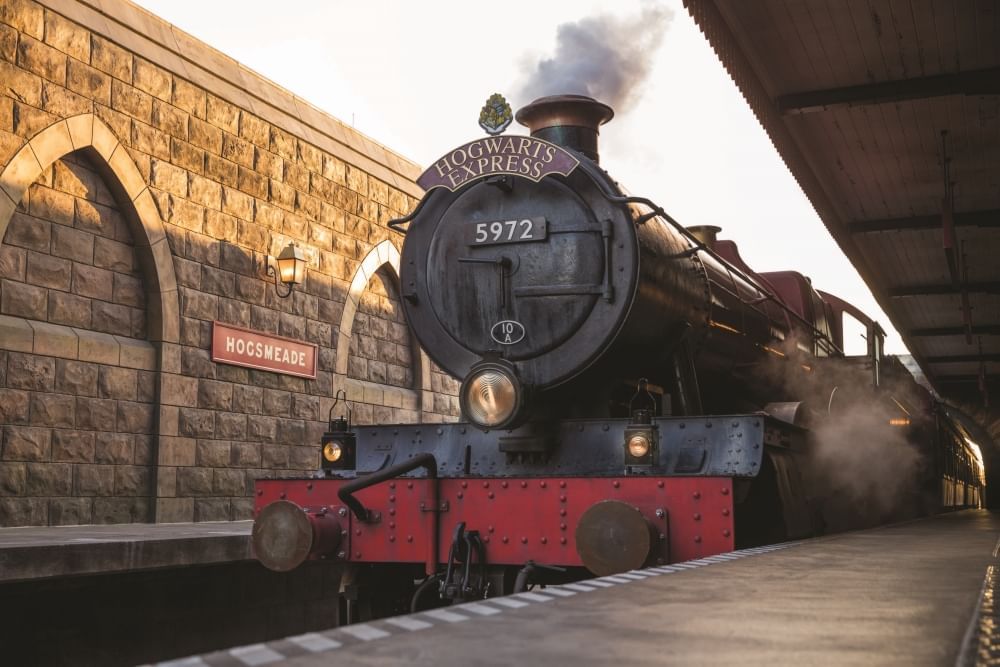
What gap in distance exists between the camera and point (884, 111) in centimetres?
884

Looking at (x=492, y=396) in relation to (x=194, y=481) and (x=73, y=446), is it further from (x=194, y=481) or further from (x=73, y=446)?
(x=194, y=481)

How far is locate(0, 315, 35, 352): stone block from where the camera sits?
749 cm

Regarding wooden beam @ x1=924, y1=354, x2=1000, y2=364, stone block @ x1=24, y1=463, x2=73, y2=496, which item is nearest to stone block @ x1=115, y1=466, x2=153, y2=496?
stone block @ x1=24, y1=463, x2=73, y2=496

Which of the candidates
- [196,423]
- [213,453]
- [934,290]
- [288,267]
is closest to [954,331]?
[934,290]

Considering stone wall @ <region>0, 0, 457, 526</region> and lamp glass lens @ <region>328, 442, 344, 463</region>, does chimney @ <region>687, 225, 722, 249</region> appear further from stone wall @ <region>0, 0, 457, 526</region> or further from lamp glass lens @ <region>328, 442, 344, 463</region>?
stone wall @ <region>0, 0, 457, 526</region>

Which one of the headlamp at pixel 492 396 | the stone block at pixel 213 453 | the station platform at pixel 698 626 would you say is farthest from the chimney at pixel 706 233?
the stone block at pixel 213 453

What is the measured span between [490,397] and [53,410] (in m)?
4.44

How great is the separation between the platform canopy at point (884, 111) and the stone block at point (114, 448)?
18.2 feet

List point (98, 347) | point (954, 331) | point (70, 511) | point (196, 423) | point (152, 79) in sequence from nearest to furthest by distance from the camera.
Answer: point (70, 511) < point (98, 347) < point (152, 79) < point (196, 423) < point (954, 331)

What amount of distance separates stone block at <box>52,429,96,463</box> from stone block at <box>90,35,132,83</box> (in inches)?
117

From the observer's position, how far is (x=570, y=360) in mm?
5082

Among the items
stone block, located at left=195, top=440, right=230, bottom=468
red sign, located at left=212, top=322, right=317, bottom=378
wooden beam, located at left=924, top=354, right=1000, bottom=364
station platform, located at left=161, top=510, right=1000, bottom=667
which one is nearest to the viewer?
station platform, located at left=161, top=510, right=1000, bottom=667

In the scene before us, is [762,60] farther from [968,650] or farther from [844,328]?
[968,650]

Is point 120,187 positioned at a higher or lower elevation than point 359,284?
higher
